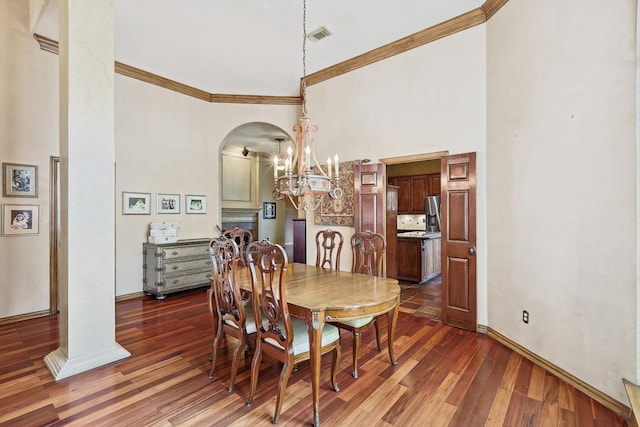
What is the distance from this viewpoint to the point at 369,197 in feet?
14.5

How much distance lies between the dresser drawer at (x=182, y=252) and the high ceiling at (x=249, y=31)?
2.82 metres

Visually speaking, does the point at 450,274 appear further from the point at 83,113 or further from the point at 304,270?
the point at 83,113

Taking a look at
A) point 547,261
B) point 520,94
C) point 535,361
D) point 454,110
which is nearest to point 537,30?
point 520,94

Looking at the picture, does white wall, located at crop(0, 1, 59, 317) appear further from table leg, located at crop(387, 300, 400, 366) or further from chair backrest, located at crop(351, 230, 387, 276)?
table leg, located at crop(387, 300, 400, 366)

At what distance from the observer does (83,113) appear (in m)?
2.62

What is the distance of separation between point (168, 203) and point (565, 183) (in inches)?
206

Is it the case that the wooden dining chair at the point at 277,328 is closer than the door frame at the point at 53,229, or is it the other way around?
the wooden dining chair at the point at 277,328

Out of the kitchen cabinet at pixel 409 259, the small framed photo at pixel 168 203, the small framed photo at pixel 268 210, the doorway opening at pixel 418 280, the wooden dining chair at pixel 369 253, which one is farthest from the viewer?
the small framed photo at pixel 268 210

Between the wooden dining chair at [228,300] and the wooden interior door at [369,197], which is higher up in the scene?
the wooden interior door at [369,197]

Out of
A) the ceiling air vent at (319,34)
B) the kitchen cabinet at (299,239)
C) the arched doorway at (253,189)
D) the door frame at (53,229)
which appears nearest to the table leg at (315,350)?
the ceiling air vent at (319,34)

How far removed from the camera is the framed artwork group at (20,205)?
3.63 meters

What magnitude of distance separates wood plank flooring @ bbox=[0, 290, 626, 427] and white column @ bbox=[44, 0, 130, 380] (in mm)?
277

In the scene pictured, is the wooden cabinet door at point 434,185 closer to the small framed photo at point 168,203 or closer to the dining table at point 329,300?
the dining table at point 329,300

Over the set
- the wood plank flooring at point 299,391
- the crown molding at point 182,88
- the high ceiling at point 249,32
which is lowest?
the wood plank flooring at point 299,391
